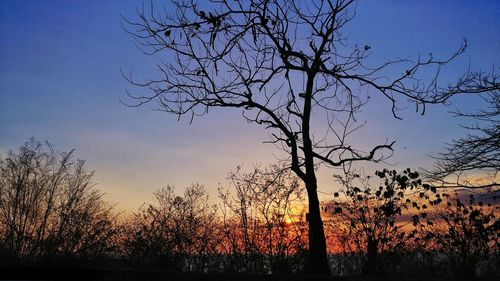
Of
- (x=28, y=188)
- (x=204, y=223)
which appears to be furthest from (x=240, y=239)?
(x=28, y=188)

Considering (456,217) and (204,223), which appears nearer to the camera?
(456,217)

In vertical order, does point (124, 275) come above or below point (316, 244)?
below

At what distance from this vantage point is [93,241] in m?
15.4

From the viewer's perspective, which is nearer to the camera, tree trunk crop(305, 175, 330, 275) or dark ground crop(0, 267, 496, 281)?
dark ground crop(0, 267, 496, 281)

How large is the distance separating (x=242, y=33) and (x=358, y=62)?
284 centimetres

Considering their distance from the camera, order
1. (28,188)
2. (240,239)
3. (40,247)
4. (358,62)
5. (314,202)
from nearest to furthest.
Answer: (314,202)
(358,62)
(240,239)
(40,247)
(28,188)

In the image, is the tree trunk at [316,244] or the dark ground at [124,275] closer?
the dark ground at [124,275]

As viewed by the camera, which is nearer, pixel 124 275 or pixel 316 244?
pixel 124 275

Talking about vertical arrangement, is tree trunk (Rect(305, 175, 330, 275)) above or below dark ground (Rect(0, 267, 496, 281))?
above

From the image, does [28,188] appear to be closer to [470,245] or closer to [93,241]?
[93,241]

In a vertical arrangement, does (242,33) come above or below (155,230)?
above

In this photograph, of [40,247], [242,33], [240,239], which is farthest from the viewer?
[40,247]

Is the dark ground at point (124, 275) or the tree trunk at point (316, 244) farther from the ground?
the tree trunk at point (316, 244)

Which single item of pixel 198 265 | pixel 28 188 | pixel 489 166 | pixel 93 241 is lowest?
pixel 198 265
